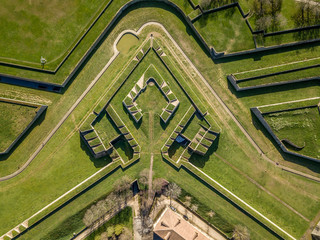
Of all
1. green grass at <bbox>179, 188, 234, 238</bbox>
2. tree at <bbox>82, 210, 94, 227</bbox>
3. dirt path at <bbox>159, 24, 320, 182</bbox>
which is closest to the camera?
tree at <bbox>82, 210, 94, 227</bbox>

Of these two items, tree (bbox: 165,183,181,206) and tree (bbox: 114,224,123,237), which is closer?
tree (bbox: 114,224,123,237)

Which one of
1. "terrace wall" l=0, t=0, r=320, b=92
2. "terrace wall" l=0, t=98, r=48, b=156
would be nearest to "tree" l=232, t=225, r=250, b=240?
"terrace wall" l=0, t=0, r=320, b=92

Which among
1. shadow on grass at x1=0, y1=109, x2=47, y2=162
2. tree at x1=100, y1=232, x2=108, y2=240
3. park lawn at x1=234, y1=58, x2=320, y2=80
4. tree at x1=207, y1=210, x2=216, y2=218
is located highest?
park lawn at x1=234, y1=58, x2=320, y2=80

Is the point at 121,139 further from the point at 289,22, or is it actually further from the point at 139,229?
the point at 289,22

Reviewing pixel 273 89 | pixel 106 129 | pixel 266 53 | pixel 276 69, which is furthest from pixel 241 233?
pixel 266 53

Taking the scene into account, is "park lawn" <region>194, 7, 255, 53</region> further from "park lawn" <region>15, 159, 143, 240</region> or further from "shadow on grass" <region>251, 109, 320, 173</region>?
"park lawn" <region>15, 159, 143, 240</region>

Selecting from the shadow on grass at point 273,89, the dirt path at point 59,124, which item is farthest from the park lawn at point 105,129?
the shadow on grass at point 273,89
